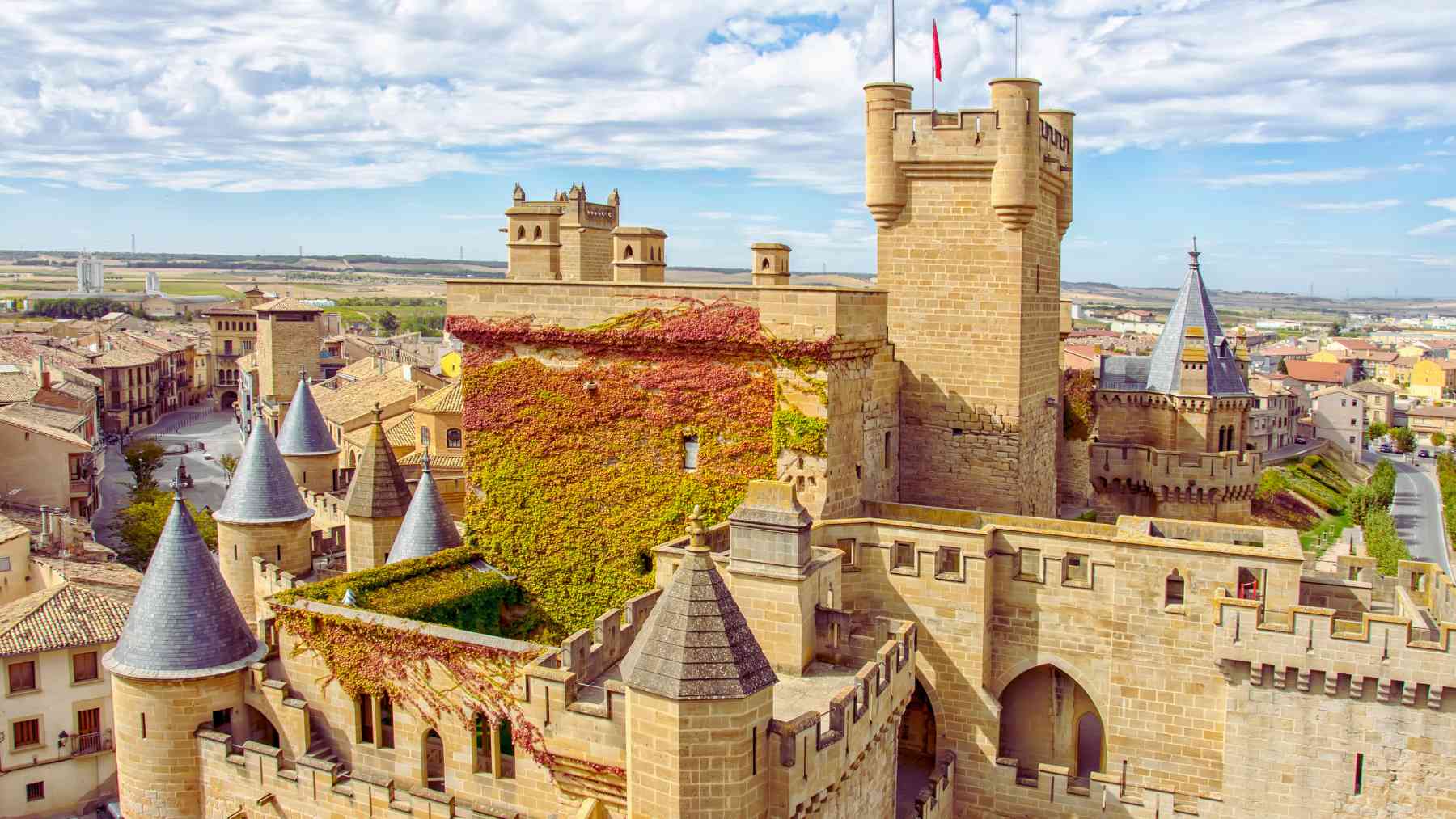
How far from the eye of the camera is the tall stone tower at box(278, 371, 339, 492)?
3759 centimetres

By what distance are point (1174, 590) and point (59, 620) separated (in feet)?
101

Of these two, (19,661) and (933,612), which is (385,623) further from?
(19,661)

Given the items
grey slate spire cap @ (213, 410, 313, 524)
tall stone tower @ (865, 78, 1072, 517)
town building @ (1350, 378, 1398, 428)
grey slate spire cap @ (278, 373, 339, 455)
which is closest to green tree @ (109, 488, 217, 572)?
grey slate spire cap @ (278, 373, 339, 455)

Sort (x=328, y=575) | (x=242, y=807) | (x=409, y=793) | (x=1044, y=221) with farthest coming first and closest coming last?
(x=328, y=575) → (x=1044, y=221) → (x=242, y=807) → (x=409, y=793)

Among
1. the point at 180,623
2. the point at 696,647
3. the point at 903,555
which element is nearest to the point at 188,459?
the point at 180,623

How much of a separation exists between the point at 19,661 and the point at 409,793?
68.8 feet

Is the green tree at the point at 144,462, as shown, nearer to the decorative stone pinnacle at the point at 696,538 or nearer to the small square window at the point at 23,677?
the small square window at the point at 23,677

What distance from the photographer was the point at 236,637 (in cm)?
2144

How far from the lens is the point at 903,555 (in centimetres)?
2198

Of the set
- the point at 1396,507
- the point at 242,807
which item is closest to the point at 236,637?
the point at 242,807

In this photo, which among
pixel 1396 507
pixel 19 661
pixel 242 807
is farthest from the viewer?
pixel 1396 507

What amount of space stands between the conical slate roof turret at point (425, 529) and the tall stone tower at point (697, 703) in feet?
45.0

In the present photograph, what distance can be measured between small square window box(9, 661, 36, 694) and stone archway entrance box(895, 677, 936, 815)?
84.0ft

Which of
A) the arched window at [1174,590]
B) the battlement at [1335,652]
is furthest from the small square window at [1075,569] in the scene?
the battlement at [1335,652]
